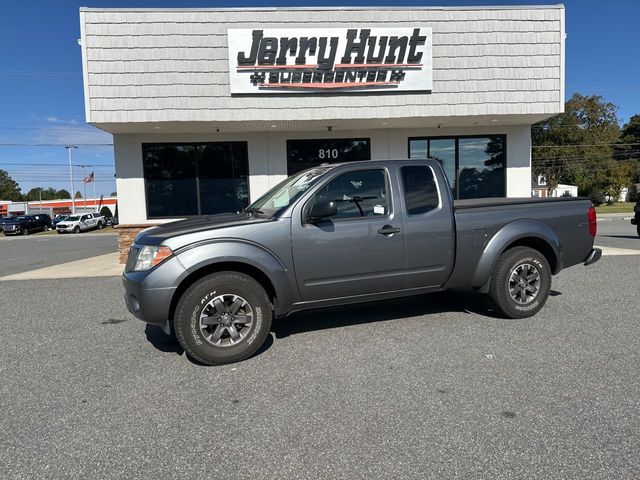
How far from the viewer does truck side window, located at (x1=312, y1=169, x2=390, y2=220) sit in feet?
15.4

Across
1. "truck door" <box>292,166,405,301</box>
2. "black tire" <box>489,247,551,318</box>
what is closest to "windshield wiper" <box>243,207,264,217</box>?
"truck door" <box>292,166,405,301</box>

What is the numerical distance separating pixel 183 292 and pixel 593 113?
6611cm

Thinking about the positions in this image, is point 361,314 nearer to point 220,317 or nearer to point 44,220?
point 220,317

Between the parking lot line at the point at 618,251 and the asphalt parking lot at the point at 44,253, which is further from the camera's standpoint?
the asphalt parking lot at the point at 44,253

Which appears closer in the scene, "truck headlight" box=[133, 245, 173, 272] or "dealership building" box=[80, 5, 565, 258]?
"truck headlight" box=[133, 245, 173, 272]

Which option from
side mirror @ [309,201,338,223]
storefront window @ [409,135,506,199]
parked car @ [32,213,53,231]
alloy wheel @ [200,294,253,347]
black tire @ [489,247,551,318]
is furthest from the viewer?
parked car @ [32,213,53,231]

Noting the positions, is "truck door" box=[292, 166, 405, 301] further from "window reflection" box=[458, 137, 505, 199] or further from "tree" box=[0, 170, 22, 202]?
"tree" box=[0, 170, 22, 202]

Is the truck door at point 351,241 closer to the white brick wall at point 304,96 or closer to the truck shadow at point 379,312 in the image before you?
the truck shadow at point 379,312

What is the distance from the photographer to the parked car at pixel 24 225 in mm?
39094

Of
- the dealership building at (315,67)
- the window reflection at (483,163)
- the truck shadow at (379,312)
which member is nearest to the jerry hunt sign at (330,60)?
the dealership building at (315,67)

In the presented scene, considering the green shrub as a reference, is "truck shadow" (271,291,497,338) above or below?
below

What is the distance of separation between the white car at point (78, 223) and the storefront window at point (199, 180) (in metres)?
32.5

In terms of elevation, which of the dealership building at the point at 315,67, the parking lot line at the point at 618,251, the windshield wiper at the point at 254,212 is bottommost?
the parking lot line at the point at 618,251

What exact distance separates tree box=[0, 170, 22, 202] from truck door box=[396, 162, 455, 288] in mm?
148916
